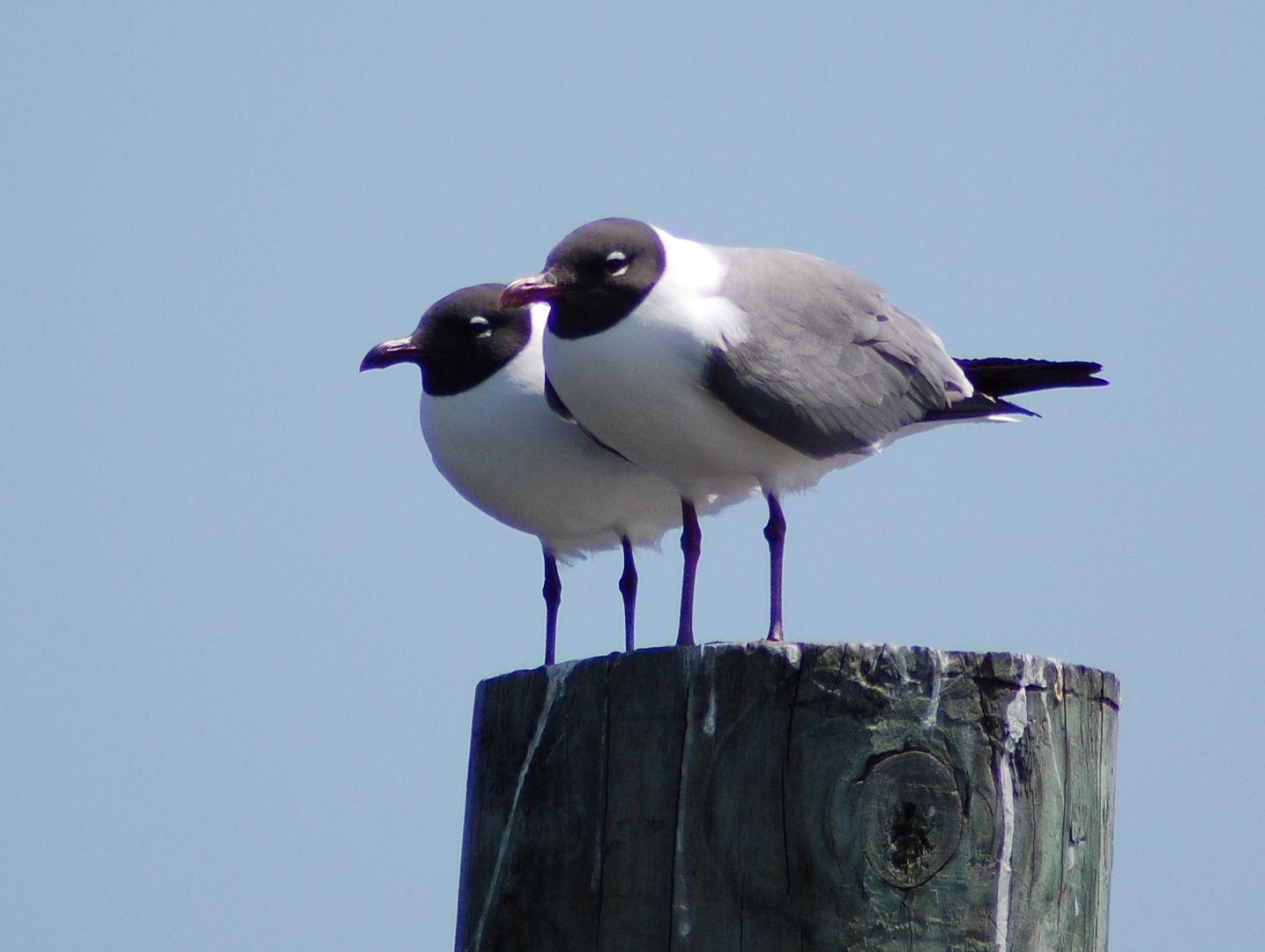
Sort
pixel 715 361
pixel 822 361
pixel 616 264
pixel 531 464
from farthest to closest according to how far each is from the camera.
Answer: pixel 531 464, pixel 822 361, pixel 616 264, pixel 715 361

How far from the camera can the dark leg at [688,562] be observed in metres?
6.00

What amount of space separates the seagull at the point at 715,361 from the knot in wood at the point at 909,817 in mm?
2293

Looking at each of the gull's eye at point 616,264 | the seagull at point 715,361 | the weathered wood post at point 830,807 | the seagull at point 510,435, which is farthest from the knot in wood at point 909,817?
the seagull at point 510,435

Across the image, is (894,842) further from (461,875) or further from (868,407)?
(868,407)

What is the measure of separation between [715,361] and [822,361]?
573 millimetres

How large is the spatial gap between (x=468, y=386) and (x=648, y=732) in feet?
11.8

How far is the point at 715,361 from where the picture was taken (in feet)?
17.7

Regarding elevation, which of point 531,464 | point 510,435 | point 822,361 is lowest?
point 531,464

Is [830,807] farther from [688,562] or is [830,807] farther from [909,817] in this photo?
[688,562]

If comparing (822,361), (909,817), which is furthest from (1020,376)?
(909,817)

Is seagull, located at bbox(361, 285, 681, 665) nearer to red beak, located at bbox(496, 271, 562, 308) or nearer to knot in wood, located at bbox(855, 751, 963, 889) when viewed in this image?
red beak, located at bbox(496, 271, 562, 308)

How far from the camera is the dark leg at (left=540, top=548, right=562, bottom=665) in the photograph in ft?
24.5

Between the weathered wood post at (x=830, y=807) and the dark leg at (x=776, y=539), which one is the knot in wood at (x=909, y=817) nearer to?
the weathered wood post at (x=830, y=807)

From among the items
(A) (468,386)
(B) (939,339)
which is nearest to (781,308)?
(B) (939,339)
